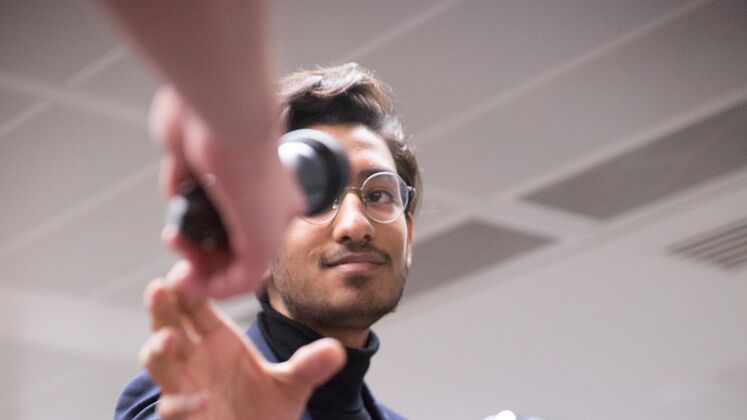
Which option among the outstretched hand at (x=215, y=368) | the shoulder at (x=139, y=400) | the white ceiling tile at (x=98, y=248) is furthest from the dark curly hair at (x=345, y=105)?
the white ceiling tile at (x=98, y=248)

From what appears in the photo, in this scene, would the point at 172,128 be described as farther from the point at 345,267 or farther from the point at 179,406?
the point at 345,267

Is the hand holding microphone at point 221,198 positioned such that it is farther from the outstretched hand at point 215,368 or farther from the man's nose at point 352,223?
the man's nose at point 352,223

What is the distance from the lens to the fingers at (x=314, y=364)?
2.95 feet

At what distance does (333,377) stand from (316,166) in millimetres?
854

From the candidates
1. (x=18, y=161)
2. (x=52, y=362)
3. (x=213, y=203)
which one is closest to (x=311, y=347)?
(x=213, y=203)

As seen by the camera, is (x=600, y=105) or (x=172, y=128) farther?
(x=600, y=105)

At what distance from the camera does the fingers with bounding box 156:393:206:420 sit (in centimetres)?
94

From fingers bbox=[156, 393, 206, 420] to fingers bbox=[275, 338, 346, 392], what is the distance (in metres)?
0.07

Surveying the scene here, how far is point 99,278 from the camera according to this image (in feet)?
13.5

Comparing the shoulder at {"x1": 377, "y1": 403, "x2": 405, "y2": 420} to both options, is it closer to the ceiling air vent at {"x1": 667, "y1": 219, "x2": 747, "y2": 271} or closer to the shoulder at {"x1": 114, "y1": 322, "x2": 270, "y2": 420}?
the shoulder at {"x1": 114, "y1": 322, "x2": 270, "y2": 420}

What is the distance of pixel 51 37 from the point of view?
268cm

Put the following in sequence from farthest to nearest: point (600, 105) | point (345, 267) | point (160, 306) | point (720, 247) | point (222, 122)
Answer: point (720, 247) → point (600, 105) → point (345, 267) → point (160, 306) → point (222, 122)

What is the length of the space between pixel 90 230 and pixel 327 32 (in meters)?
1.31

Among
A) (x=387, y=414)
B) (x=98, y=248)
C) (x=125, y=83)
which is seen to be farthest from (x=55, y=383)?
A: (x=387, y=414)
